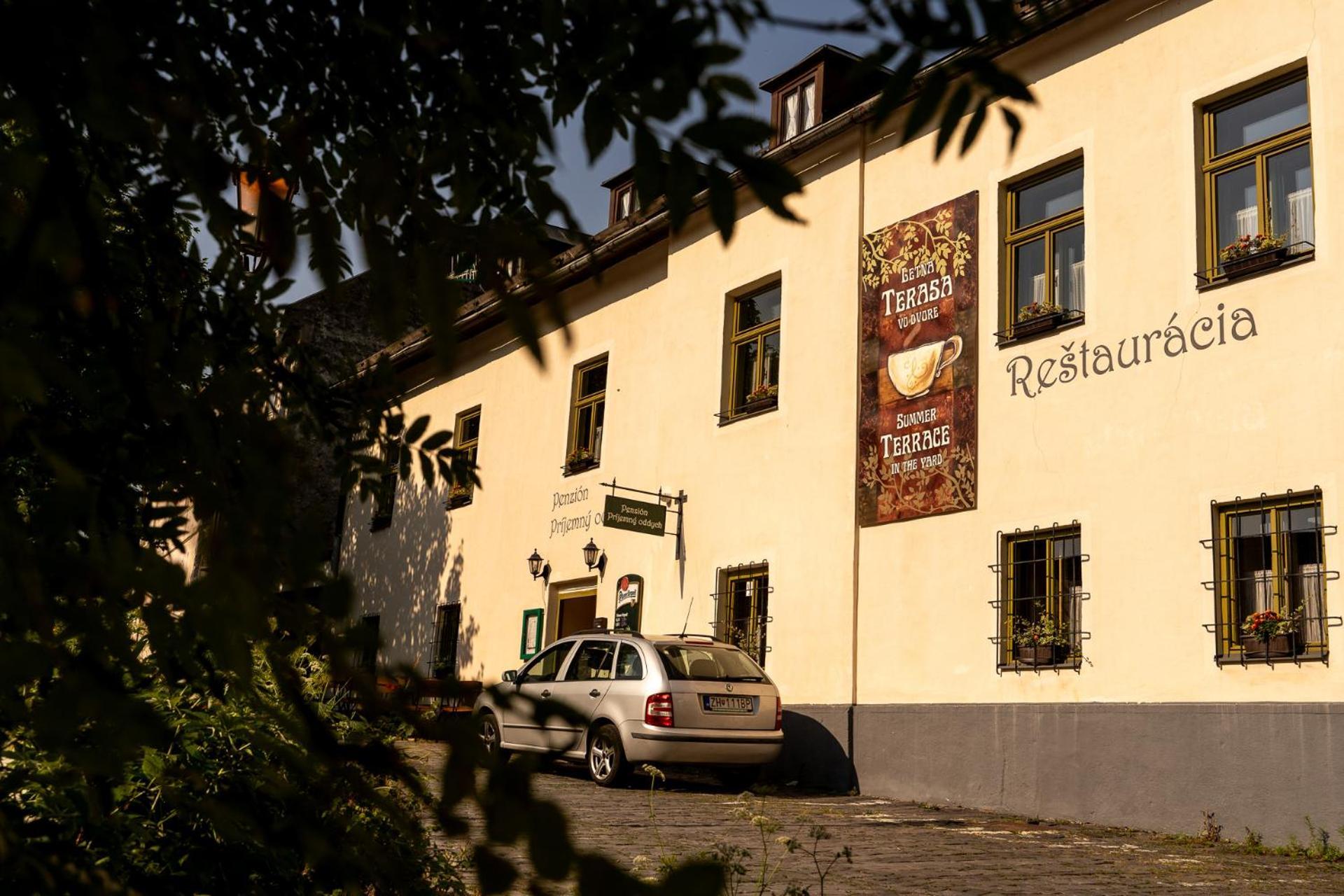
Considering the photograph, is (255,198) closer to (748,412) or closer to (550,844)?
(550,844)

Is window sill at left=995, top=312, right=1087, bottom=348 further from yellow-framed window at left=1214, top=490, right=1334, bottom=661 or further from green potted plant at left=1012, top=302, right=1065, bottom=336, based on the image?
yellow-framed window at left=1214, top=490, right=1334, bottom=661

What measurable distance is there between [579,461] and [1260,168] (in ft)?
34.5

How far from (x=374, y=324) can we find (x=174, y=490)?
45 cm

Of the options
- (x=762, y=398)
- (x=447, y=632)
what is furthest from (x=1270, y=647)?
(x=447, y=632)

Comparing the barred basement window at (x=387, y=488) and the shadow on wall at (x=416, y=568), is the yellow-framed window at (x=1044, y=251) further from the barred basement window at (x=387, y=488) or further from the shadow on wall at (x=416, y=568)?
the shadow on wall at (x=416, y=568)

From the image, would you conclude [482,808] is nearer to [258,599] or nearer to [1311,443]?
[258,599]

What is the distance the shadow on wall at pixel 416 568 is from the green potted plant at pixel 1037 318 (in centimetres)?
1086

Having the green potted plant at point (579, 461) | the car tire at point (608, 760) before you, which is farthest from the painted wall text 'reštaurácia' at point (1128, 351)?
the green potted plant at point (579, 461)

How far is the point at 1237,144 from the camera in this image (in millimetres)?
11422

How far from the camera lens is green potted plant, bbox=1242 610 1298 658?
1003 centimetres

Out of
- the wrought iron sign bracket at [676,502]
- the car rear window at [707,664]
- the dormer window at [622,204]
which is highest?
the dormer window at [622,204]

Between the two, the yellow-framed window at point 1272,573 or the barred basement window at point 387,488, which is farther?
the yellow-framed window at point 1272,573

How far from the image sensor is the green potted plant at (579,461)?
1916 centimetres

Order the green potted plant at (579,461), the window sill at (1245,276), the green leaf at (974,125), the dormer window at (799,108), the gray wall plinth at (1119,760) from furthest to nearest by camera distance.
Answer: the green potted plant at (579,461) → the dormer window at (799,108) → the window sill at (1245,276) → the gray wall plinth at (1119,760) → the green leaf at (974,125)
